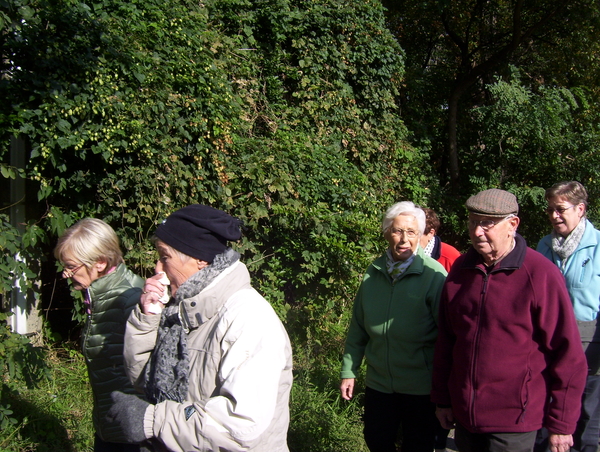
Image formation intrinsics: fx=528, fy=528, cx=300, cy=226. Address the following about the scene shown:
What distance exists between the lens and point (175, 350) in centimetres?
193

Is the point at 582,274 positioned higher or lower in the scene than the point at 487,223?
lower

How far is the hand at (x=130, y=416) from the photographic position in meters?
1.78

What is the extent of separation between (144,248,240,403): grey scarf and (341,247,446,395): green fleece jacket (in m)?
1.32

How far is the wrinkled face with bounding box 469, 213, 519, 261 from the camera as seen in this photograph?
8.23 ft

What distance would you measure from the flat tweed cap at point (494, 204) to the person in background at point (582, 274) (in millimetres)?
1185

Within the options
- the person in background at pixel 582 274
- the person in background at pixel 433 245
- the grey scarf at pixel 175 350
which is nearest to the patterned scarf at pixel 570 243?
the person in background at pixel 582 274

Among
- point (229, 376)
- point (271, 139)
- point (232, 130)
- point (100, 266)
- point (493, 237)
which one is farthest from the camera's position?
point (271, 139)

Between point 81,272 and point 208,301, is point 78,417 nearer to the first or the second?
point 81,272

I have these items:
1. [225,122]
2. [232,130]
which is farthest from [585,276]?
[232,130]

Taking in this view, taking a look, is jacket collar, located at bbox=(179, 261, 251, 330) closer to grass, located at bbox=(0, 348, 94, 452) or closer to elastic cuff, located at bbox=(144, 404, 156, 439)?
elastic cuff, located at bbox=(144, 404, 156, 439)

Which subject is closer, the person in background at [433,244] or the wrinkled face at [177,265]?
the wrinkled face at [177,265]

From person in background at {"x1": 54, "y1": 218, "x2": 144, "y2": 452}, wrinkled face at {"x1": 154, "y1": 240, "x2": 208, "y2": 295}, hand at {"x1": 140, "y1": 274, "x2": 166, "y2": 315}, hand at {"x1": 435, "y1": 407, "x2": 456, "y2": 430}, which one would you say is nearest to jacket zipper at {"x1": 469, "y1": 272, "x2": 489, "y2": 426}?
hand at {"x1": 435, "y1": 407, "x2": 456, "y2": 430}

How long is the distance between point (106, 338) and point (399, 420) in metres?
1.69

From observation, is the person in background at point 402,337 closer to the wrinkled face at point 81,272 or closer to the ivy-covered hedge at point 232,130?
the ivy-covered hedge at point 232,130
